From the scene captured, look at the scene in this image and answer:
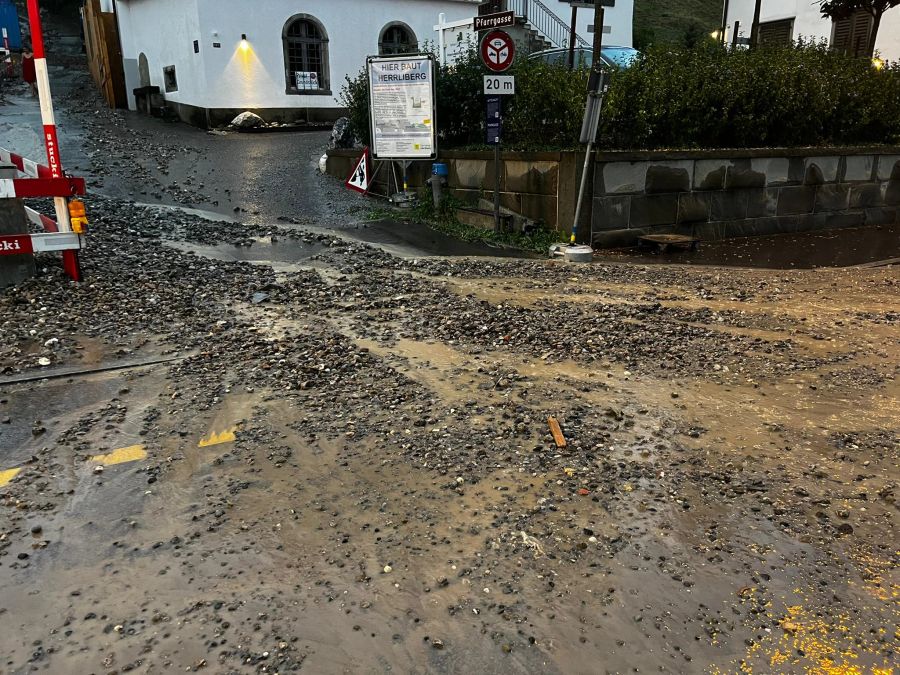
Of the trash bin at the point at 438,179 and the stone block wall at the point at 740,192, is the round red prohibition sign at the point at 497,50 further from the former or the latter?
the trash bin at the point at 438,179

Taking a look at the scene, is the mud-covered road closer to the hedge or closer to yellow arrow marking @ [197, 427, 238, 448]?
yellow arrow marking @ [197, 427, 238, 448]

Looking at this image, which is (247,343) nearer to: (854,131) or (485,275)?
(485,275)

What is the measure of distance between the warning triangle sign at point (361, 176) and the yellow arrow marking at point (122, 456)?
10.5 m

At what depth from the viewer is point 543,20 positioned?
85.5ft

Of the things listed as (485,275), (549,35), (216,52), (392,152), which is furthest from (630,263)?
(549,35)

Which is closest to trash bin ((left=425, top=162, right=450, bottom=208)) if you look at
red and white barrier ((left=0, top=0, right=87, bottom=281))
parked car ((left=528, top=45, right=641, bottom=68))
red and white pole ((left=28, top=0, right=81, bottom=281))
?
parked car ((left=528, top=45, right=641, bottom=68))

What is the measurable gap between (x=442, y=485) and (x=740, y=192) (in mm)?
9866

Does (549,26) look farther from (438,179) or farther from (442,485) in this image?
(442,485)

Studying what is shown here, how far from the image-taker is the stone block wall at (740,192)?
35.1 feet

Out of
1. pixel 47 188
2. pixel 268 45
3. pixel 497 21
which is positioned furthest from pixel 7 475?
pixel 268 45

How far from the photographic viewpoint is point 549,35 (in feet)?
85.5

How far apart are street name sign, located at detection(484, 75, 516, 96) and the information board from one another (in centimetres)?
215

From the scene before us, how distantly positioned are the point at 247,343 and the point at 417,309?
1769 mm

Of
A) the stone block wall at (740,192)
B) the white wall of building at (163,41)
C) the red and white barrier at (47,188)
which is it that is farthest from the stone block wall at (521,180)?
the white wall of building at (163,41)
